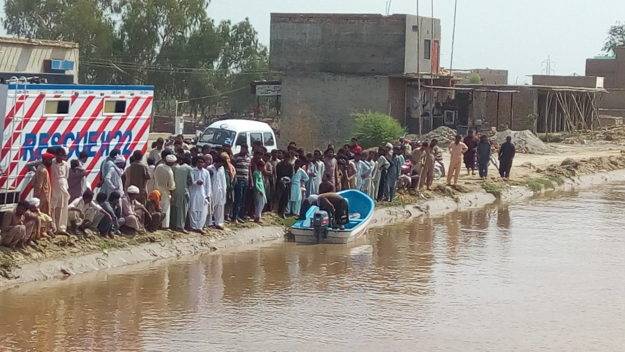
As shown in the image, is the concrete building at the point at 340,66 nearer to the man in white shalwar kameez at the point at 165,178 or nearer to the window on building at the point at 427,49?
the window on building at the point at 427,49

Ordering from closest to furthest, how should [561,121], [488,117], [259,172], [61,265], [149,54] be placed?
[61,265], [259,172], [488,117], [561,121], [149,54]

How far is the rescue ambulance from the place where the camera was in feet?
50.7

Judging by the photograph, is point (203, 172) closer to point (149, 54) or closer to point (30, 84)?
point (30, 84)

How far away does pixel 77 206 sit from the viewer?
53.1 ft

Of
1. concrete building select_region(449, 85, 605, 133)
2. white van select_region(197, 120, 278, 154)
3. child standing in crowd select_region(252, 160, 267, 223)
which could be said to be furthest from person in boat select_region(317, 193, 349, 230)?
concrete building select_region(449, 85, 605, 133)

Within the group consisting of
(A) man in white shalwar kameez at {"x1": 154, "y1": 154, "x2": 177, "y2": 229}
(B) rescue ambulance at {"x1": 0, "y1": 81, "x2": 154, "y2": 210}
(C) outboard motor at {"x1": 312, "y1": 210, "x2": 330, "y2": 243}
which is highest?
(B) rescue ambulance at {"x1": 0, "y1": 81, "x2": 154, "y2": 210}

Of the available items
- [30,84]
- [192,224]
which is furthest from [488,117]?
[30,84]

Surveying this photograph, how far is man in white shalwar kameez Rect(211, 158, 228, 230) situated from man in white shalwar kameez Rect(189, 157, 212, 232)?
6.7 inches

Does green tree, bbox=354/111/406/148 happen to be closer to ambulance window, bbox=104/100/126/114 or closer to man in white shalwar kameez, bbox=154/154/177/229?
ambulance window, bbox=104/100/126/114

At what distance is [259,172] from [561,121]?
33267 millimetres

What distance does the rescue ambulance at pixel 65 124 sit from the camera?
50.7 feet

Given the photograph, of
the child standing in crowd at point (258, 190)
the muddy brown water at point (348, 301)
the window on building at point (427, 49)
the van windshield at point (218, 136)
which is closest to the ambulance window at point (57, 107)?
the muddy brown water at point (348, 301)

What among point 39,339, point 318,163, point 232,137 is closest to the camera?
point 39,339

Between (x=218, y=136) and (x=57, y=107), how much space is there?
30.8 feet
